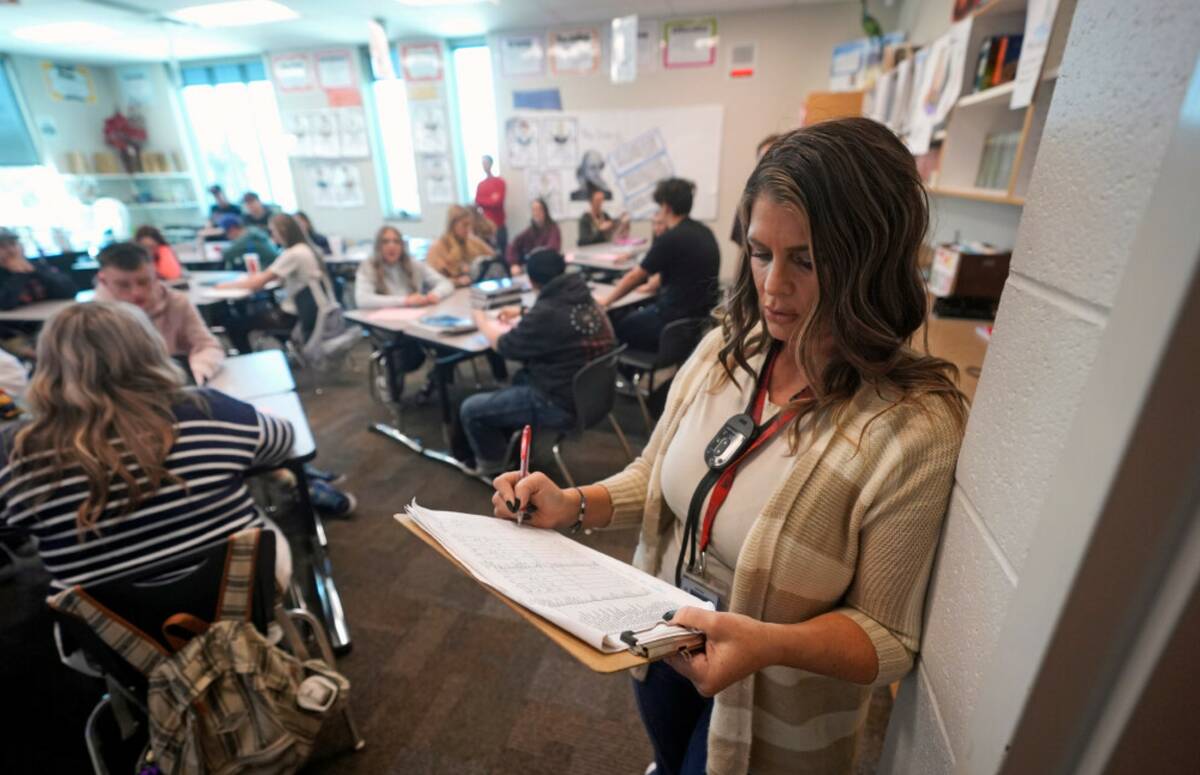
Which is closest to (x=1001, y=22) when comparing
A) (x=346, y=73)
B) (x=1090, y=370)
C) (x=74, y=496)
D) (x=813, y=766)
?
(x=1090, y=370)

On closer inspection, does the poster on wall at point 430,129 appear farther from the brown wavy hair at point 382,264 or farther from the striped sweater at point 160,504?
the striped sweater at point 160,504

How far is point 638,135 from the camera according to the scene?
5680 millimetres

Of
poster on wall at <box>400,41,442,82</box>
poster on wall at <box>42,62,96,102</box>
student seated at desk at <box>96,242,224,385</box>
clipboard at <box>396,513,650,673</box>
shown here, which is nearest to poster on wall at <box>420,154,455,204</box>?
poster on wall at <box>400,41,442,82</box>

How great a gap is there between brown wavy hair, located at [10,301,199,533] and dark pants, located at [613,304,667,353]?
2264 millimetres

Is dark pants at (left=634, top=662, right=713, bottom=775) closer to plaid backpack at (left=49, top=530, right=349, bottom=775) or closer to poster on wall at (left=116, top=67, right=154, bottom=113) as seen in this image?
plaid backpack at (left=49, top=530, right=349, bottom=775)

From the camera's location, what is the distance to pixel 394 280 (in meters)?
3.54

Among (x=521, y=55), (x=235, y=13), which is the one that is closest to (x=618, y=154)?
(x=521, y=55)

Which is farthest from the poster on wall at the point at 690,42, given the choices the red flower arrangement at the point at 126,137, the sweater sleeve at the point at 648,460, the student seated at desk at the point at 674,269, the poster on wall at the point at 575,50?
the red flower arrangement at the point at 126,137

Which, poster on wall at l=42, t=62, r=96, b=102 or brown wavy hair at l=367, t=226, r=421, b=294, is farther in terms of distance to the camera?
poster on wall at l=42, t=62, r=96, b=102

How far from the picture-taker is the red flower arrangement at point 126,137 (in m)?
7.37

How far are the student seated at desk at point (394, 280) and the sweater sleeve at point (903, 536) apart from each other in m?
3.12

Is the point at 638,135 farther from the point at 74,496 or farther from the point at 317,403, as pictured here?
the point at 74,496

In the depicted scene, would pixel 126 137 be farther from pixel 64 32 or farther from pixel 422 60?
pixel 422 60

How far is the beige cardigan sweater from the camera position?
0.62 m
